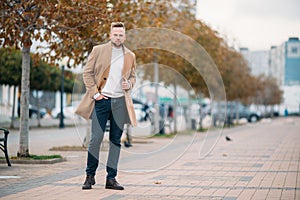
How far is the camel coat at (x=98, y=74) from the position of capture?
9.98 meters

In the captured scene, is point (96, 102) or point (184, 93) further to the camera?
point (184, 93)

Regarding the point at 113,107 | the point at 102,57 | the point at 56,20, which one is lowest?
the point at 113,107

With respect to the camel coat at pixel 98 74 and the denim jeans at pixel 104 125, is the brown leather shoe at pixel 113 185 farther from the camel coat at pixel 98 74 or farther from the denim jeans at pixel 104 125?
the camel coat at pixel 98 74

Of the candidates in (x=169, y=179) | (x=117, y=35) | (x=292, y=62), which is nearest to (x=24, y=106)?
(x=169, y=179)

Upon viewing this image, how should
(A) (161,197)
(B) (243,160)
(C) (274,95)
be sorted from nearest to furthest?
(A) (161,197)
(B) (243,160)
(C) (274,95)

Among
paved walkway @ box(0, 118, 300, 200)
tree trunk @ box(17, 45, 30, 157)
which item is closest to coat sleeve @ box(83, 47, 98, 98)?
paved walkway @ box(0, 118, 300, 200)

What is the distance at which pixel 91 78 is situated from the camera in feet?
32.8

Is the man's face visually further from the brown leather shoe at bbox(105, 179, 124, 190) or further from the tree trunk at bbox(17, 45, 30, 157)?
the tree trunk at bbox(17, 45, 30, 157)

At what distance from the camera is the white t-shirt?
10023 millimetres

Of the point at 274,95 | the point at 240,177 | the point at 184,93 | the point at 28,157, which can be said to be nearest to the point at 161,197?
the point at 240,177

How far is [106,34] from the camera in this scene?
1881 cm

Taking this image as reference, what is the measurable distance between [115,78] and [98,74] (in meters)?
0.24

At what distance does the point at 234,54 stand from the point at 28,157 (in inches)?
1396

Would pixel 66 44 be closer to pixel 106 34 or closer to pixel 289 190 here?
pixel 106 34
